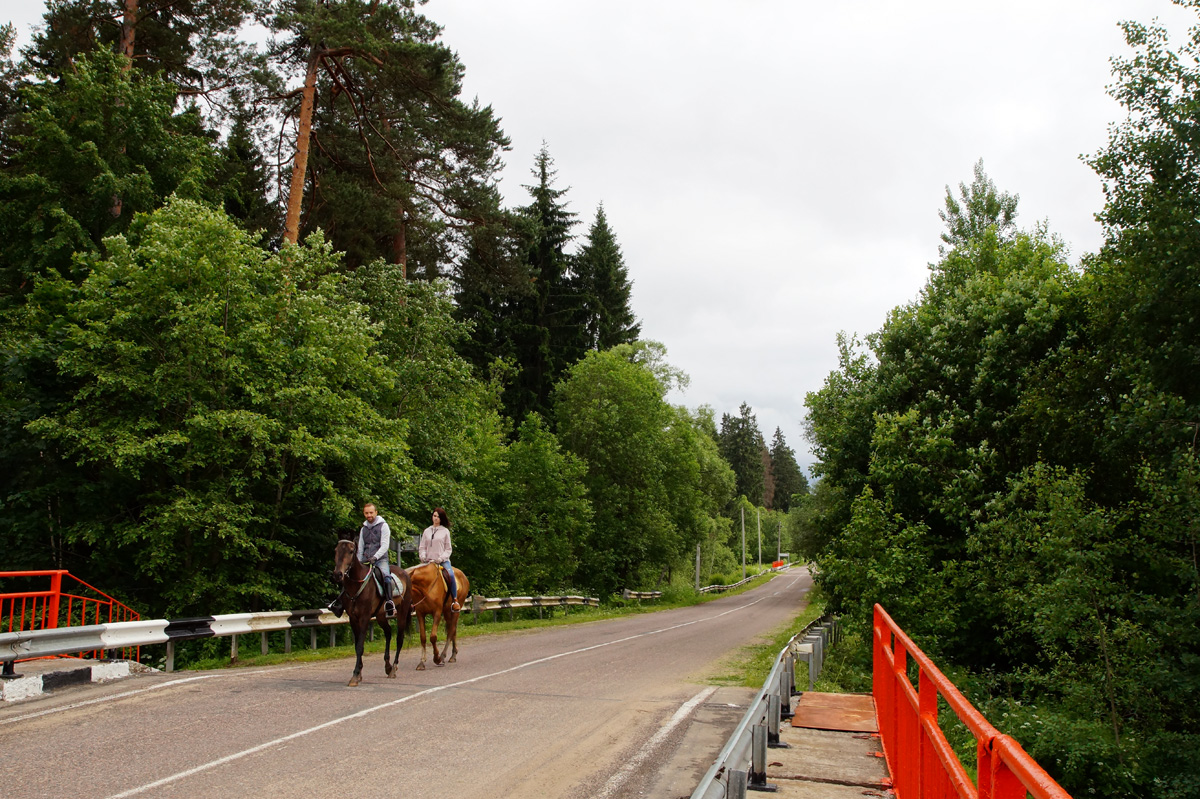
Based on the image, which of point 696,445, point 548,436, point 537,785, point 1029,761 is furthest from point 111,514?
point 696,445

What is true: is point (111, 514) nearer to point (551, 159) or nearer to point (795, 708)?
point (795, 708)

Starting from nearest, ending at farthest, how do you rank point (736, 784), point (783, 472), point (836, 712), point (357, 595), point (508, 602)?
point (736, 784)
point (836, 712)
point (357, 595)
point (508, 602)
point (783, 472)

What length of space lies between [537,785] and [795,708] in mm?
4691

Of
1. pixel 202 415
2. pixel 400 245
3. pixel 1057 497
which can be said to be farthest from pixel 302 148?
pixel 1057 497

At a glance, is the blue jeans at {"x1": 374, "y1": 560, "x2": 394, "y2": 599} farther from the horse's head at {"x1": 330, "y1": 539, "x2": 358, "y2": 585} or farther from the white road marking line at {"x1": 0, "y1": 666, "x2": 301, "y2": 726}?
the white road marking line at {"x1": 0, "y1": 666, "x2": 301, "y2": 726}

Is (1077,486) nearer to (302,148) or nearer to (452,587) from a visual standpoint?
(452,587)

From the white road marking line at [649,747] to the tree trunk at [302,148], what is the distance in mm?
16271

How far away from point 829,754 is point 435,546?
7993 mm

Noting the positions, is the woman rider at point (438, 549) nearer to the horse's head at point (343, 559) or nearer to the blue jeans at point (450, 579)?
the blue jeans at point (450, 579)

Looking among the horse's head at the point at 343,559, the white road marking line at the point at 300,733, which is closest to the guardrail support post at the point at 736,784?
the white road marking line at the point at 300,733

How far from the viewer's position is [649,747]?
7898mm

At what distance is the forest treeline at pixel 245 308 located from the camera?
1542 centimetres

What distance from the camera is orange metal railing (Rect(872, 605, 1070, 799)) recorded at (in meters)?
2.30

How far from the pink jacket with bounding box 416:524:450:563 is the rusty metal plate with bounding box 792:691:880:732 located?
632cm
